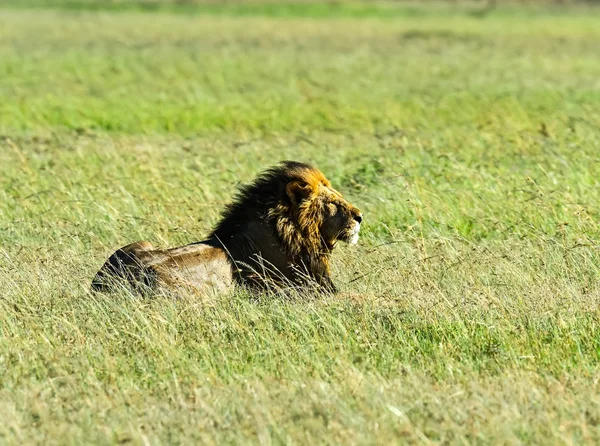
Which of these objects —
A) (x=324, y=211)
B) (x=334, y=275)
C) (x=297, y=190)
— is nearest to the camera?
(x=297, y=190)

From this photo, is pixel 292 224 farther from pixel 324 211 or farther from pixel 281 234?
pixel 324 211

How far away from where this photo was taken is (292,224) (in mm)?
8234

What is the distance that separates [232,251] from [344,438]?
2.95 metres

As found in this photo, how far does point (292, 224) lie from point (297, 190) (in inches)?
9.7

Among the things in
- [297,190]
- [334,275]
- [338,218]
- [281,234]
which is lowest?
[334,275]

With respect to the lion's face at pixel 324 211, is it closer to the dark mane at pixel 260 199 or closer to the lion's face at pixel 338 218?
the lion's face at pixel 338 218

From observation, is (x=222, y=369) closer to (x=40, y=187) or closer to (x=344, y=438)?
(x=344, y=438)

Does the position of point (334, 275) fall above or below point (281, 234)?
below

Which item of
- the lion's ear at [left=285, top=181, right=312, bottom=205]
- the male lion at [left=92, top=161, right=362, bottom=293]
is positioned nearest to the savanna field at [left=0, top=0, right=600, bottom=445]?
the male lion at [left=92, top=161, right=362, bottom=293]

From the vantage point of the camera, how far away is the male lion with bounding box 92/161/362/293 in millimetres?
8047

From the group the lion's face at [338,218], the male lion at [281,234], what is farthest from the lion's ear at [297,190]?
the lion's face at [338,218]

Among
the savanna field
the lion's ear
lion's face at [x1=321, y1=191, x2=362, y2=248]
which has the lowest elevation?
the savanna field

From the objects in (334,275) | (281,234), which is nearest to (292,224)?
(281,234)

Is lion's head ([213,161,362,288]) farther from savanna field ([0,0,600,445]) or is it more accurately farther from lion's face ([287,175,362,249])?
savanna field ([0,0,600,445])
